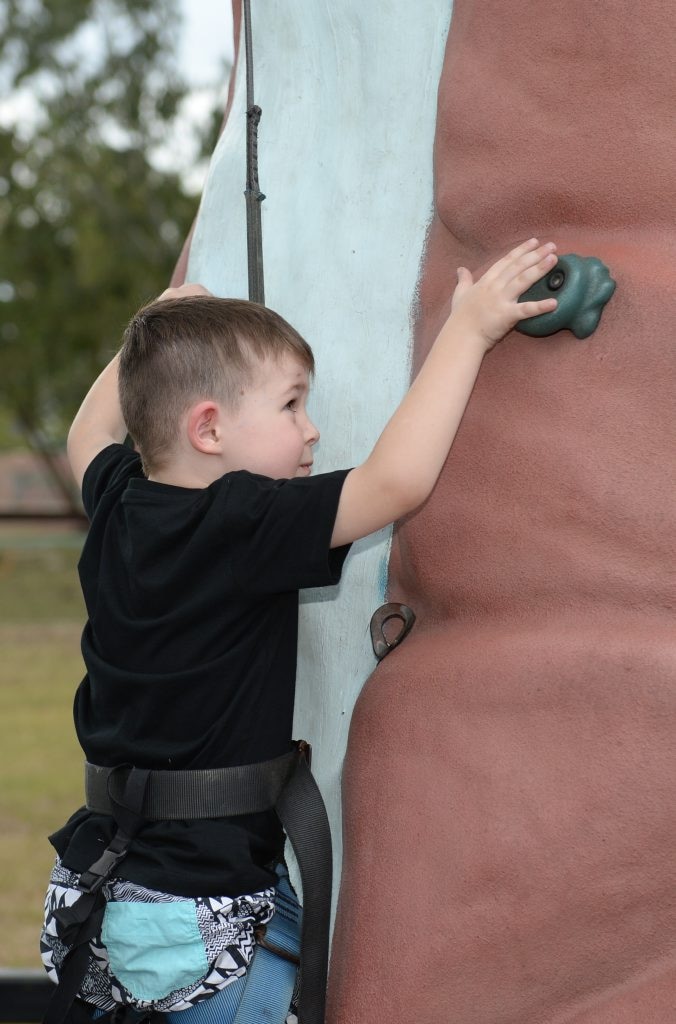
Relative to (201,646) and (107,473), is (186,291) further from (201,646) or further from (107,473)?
(201,646)

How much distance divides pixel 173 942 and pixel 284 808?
0.16 meters

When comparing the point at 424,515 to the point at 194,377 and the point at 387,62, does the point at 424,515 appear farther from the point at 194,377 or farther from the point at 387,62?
the point at 387,62

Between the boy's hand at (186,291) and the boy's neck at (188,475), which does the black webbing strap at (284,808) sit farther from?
the boy's hand at (186,291)

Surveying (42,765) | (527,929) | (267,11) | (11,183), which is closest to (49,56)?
(11,183)

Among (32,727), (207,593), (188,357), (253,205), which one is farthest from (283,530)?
(32,727)

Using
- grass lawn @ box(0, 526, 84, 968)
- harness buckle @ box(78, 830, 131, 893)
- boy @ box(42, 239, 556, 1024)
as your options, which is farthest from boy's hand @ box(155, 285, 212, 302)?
grass lawn @ box(0, 526, 84, 968)

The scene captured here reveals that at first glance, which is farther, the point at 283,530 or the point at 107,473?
the point at 107,473

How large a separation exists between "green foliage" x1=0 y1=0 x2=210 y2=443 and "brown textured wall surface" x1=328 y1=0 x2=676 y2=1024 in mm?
10670

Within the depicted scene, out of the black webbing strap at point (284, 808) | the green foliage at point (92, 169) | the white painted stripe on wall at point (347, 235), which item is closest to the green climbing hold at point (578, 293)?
the white painted stripe on wall at point (347, 235)

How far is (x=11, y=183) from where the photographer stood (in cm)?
1265

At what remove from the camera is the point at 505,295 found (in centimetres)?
112

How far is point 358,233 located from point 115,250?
36.1ft

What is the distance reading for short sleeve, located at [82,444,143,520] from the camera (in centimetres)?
141

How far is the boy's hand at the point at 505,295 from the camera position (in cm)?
111
